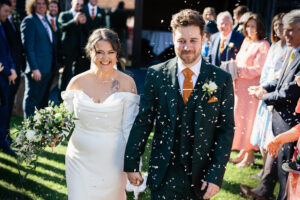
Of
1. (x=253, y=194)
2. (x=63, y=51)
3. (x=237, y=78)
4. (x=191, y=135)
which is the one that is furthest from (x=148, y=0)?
(x=191, y=135)

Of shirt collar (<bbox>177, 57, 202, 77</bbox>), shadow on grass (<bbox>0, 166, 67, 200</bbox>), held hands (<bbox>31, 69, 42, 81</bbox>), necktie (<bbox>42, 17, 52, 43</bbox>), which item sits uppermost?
necktie (<bbox>42, 17, 52, 43</bbox>)

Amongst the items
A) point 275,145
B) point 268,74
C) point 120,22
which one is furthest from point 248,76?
point 120,22

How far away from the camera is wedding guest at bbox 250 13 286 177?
404 centimetres

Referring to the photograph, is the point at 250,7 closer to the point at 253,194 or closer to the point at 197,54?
the point at 253,194

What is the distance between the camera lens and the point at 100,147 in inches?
126

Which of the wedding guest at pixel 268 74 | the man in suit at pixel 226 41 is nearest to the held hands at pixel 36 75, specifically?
the man in suit at pixel 226 41

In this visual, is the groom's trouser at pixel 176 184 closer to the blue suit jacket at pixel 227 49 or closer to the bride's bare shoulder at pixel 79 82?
the bride's bare shoulder at pixel 79 82

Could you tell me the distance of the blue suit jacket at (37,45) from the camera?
219 inches

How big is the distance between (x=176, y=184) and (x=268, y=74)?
7.97 feet

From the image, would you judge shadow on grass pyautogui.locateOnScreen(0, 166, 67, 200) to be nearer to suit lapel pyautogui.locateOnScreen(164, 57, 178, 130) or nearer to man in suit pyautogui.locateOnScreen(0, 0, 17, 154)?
man in suit pyautogui.locateOnScreen(0, 0, 17, 154)

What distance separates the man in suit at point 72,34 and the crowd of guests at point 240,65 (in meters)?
0.02

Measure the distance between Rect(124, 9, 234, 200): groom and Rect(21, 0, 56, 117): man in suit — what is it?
3709 mm

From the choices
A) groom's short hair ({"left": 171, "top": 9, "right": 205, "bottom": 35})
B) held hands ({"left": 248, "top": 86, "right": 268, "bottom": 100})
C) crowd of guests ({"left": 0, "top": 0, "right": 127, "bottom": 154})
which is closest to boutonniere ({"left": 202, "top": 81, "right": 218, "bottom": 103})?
groom's short hair ({"left": 171, "top": 9, "right": 205, "bottom": 35})

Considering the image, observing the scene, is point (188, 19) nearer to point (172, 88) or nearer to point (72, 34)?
point (172, 88)
